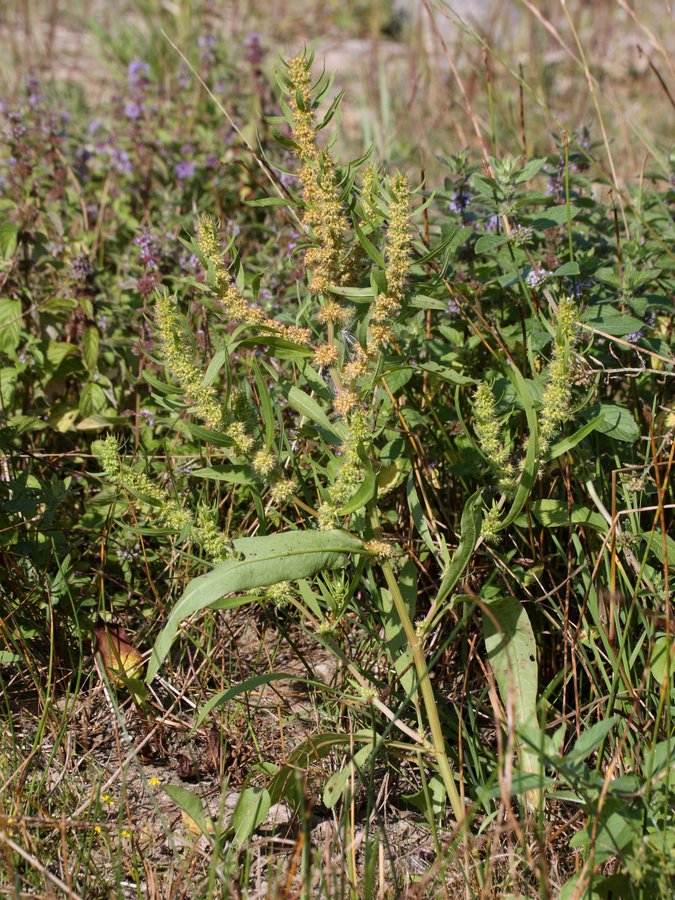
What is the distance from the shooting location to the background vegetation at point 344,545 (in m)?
1.57

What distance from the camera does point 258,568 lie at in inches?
57.8

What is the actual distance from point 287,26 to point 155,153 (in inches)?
200

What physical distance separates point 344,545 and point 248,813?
0.57 meters

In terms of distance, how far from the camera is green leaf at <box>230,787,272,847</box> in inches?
65.7

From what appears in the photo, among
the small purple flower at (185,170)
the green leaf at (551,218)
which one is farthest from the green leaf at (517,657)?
the small purple flower at (185,170)

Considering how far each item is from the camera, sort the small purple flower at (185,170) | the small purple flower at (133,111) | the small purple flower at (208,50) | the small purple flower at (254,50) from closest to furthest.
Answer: the small purple flower at (185,170)
the small purple flower at (133,111)
the small purple flower at (254,50)
the small purple flower at (208,50)

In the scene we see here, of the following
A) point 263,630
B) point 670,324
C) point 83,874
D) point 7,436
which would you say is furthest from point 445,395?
point 83,874

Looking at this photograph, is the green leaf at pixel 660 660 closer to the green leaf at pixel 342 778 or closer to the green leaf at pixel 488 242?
the green leaf at pixel 342 778

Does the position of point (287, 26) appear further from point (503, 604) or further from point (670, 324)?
point (503, 604)

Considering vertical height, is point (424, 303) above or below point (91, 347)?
above

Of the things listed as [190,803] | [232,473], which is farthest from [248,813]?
[232,473]

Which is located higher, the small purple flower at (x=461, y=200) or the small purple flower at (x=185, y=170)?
the small purple flower at (x=185, y=170)

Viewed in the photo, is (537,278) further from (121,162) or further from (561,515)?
(121,162)

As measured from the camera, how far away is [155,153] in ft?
11.6
